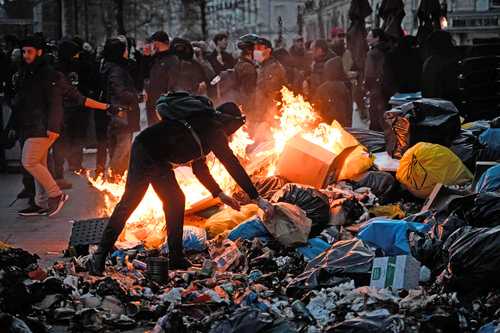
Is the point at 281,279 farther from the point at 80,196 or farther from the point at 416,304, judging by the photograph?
the point at 80,196

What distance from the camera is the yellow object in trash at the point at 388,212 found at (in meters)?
8.45

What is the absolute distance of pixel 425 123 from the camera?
378 inches

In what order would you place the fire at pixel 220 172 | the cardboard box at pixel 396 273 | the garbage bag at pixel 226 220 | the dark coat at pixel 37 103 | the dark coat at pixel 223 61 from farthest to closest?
the dark coat at pixel 223 61
the dark coat at pixel 37 103
the fire at pixel 220 172
the garbage bag at pixel 226 220
the cardboard box at pixel 396 273

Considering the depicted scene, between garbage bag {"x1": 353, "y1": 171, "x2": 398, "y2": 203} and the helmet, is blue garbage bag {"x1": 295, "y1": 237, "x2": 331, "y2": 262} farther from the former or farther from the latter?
the helmet

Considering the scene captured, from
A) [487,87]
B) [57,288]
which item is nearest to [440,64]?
[487,87]

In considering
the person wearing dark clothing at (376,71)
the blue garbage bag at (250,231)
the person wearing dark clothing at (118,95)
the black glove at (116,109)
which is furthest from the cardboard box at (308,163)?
the person wearing dark clothing at (376,71)

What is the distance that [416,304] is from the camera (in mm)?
5965

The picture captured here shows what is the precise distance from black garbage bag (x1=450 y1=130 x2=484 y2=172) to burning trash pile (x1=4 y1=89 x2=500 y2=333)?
2 cm

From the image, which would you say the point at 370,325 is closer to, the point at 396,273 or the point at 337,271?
the point at 396,273

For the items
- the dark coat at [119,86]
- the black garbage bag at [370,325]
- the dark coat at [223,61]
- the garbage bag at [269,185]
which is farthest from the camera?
the dark coat at [223,61]

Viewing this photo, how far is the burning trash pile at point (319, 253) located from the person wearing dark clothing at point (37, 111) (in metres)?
0.88

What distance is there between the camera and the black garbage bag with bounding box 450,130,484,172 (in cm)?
945

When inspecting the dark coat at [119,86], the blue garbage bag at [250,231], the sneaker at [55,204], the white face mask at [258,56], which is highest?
the white face mask at [258,56]

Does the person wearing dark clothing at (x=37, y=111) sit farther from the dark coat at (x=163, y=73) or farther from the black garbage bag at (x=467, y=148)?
the black garbage bag at (x=467, y=148)
